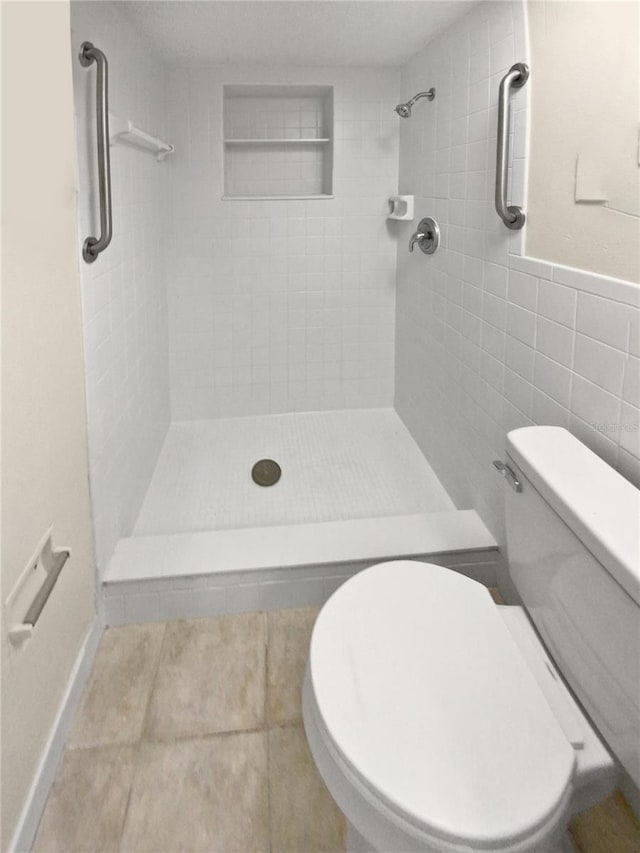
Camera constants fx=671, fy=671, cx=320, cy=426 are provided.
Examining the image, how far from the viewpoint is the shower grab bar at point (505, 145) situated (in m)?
1.68

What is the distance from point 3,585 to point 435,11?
2.04 meters

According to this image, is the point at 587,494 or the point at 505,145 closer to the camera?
the point at 587,494

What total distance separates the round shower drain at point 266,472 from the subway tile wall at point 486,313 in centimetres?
64

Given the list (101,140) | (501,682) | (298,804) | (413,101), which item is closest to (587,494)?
(501,682)

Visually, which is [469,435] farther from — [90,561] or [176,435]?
[176,435]

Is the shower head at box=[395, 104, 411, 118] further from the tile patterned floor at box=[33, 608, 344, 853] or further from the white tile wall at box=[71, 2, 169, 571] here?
the tile patterned floor at box=[33, 608, 344, 853]

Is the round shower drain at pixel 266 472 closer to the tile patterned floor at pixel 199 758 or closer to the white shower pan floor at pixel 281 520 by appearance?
the white shower pan floor at pixel 281 520

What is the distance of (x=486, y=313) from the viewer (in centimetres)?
205

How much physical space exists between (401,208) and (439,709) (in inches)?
91.5

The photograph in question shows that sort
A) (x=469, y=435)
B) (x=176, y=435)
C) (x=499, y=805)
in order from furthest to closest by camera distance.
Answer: (x=176, y=435), (x=469, y=435), (x=499, y=805)

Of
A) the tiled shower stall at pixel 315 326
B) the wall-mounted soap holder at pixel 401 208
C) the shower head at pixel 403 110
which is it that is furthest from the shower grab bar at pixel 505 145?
the wall-mounted soap holder at pixel 401 208

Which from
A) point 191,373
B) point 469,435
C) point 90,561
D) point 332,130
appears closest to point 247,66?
point 332,130

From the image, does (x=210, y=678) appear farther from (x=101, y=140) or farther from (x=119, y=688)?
(x=101, y=140)

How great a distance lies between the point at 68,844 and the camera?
129cm
